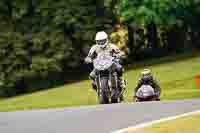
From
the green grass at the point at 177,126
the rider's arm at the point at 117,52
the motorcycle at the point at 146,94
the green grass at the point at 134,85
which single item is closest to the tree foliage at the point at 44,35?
the green grass at the point at 134,85

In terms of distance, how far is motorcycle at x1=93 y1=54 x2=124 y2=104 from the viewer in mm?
14234

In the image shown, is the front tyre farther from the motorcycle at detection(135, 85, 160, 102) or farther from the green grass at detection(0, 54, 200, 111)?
the green grass at detection(0, 54, 200, 111)

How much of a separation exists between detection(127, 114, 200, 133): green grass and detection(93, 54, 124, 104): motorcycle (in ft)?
16.1

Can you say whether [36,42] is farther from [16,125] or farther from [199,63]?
[16,125]

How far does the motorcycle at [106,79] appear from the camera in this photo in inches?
560

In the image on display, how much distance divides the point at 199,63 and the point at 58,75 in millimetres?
10400

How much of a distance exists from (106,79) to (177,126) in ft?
18.9

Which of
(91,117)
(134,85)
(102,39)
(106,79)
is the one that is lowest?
(134,85)

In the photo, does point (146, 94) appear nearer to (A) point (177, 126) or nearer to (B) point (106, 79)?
(B) point (106, 79)

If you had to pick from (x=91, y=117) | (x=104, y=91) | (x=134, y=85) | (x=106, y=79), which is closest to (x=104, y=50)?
(x=106, y=79)

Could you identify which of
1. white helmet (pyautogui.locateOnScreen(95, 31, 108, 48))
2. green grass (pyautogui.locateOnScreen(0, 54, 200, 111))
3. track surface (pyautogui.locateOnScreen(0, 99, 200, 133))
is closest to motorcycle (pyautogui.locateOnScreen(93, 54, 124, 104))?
white helmet (pyautogui.locateOnScreen(95, 31, 108, 48))

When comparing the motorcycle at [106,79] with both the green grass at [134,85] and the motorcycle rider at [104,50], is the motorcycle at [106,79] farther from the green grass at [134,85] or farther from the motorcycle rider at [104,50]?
the green grass at [134,85]

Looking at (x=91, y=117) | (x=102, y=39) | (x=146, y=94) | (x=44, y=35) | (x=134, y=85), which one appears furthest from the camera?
(x=44, y=35)

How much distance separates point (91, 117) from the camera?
11.2 metres
